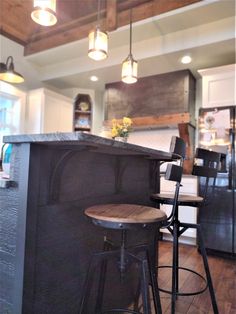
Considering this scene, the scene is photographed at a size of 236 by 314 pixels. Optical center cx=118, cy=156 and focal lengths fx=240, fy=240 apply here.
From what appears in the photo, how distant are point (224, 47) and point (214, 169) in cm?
205

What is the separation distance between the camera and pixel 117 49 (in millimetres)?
3615

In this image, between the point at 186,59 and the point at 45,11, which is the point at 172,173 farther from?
the point at 186,59

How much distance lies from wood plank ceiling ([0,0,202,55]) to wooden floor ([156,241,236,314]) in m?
2.96

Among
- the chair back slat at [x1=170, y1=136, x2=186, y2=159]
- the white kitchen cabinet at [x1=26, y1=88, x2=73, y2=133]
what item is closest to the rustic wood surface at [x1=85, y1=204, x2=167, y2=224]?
the chair back slat at [x1=170, y1=136, x2=186, y2=159]

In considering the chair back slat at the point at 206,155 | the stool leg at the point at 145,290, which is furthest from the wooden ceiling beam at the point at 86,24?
the stool leg at the point at 145,290

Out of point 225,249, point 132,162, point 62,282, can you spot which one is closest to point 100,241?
point 62,282

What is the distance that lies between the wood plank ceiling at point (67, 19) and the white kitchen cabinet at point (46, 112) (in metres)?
0.73

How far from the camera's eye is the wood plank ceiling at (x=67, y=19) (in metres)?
3.10

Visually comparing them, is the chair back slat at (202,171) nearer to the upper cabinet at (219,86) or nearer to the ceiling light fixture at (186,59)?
the upper cabinet at (219,86)

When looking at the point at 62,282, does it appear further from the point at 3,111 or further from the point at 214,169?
the point at 3,111

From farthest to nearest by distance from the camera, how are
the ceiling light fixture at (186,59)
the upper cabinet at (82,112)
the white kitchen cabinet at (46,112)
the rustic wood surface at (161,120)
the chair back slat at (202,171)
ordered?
1. the upper cabinet at (82,112)
2. the white kitchen cabinet at (46,112)
3. the rustic wood surface at (161,120)
4. the ceiling light fixture at (186,59)
5. the chair back slat at (202,171)

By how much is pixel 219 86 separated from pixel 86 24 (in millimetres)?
2129

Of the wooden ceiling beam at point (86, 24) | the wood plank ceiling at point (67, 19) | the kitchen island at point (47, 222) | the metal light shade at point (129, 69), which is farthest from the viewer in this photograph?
the wood plank ceiling at point (67, 19)

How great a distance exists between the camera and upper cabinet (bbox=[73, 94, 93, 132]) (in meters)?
4.85
